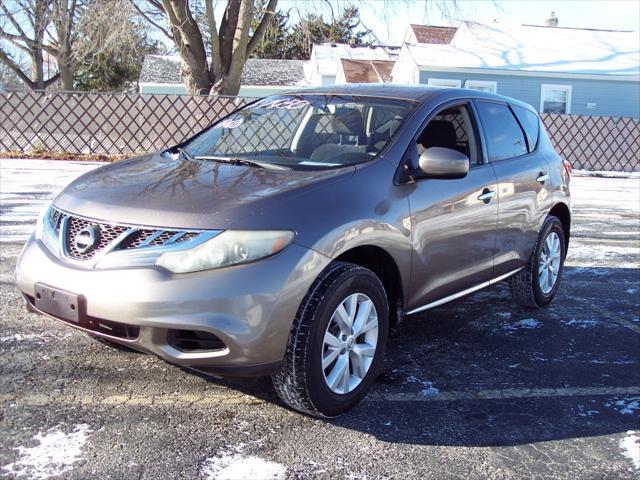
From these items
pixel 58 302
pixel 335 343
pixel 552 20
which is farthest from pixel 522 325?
pixel 552 20

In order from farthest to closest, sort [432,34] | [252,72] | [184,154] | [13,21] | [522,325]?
1. [252,72]
2. [432,34]
3. [13,21]
4. [522,325]
5. [184,154]

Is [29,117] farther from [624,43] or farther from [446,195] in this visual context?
[624,43]

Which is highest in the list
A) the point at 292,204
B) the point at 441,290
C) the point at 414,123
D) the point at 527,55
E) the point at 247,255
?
the point at 527,55

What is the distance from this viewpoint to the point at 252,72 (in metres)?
35.3

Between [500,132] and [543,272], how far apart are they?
4.12ft

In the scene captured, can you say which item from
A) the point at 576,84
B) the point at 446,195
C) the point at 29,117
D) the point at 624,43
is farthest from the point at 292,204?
the point at 624,43

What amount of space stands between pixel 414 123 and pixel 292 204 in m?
1.22

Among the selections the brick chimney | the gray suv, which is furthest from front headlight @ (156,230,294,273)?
the brick chimney

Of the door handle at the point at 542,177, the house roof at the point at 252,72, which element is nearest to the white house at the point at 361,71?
the house roof at the point at 252,72

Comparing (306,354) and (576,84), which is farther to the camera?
(576,84)

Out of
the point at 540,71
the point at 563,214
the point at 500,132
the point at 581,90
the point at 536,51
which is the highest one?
the point at 536,51

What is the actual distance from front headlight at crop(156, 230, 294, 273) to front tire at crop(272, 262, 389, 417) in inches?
13.2

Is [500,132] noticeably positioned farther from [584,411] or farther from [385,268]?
[584,411]

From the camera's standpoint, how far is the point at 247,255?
282 cm
